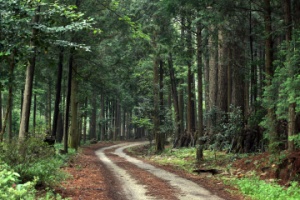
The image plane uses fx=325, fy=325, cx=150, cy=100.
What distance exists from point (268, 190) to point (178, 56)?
9.87 m

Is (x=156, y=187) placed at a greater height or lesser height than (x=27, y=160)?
lesser

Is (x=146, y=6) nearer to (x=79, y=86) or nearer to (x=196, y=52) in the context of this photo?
(x=196, y=52)

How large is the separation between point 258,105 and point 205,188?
6641 millimetres

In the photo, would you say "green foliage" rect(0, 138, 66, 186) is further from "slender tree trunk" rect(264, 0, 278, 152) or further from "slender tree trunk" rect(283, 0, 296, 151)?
"slender tree trunk" rect(264, 0, 278, 152)

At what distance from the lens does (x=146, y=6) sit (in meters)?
21.0

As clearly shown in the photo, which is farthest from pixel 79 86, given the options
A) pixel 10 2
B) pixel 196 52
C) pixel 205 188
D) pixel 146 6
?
pixel 10 2

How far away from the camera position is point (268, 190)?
8.95 metres

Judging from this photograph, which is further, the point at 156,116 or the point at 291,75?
the point at 156,116

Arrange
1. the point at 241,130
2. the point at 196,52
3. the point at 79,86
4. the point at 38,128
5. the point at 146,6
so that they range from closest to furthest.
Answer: the point at 38,128 < the point at 241,130 < the point at 196,52 < the point at 146,6 < the point at 79,86

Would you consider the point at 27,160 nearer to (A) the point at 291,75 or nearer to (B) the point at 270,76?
(A) the point at 291,75

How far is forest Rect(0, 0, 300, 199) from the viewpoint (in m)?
7.67

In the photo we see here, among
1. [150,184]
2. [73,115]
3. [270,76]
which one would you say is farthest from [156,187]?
[73,115]

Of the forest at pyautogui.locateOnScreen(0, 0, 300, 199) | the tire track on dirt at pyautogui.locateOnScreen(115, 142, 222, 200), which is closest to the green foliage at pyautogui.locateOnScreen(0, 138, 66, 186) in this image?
the forest at pyautogui.locateOnScreen(0, 0, 300, 199)

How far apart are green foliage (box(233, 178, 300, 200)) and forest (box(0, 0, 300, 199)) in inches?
56.9
